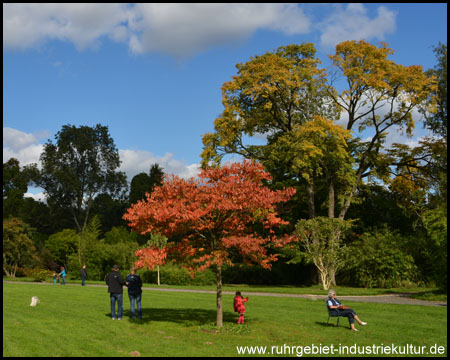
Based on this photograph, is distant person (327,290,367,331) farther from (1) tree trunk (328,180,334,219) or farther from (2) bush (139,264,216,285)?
(2) bush (139,264,216,285)

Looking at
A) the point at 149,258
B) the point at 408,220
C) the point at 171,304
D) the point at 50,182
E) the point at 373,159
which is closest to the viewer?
the point at 149,258

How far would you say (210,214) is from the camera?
1334 cm

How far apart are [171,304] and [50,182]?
4574 cm

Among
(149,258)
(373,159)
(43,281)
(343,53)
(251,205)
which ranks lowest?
(43,281)

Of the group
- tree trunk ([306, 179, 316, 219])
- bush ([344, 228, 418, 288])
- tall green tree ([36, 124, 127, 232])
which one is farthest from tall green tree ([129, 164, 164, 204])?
bush ([344, 228, 418, 288])

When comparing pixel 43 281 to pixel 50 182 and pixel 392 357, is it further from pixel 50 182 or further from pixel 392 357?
pixel 392 357

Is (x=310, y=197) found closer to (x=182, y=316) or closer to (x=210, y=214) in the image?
(x=182, y=316)

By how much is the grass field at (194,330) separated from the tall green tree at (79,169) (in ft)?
142

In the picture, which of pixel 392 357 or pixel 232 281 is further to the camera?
pixel 232 281

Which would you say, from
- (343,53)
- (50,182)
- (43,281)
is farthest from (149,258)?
(50,182)

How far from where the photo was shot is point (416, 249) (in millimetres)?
32781

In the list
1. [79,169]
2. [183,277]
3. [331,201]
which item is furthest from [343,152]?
[79,169]

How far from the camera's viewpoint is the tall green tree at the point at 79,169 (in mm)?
60812

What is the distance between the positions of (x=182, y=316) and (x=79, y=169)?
4934 cm
